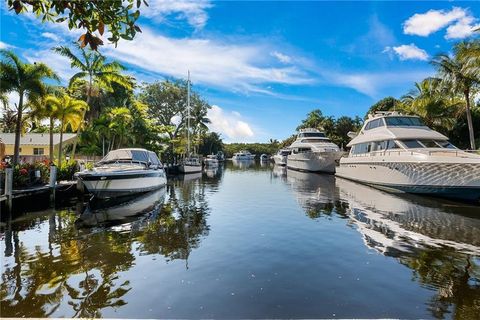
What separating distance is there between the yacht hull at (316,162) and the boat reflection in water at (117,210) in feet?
82.0

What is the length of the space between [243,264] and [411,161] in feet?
49.7

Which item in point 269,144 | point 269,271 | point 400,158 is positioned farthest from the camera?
point 269,144

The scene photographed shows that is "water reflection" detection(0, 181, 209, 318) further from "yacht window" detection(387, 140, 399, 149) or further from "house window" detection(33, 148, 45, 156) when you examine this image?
"house window" detection(33, 148, 45, 156)

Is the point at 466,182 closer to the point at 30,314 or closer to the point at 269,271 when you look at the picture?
the point at 269,271

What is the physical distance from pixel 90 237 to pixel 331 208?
35.9 feet

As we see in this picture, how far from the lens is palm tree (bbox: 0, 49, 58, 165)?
64.1 ft

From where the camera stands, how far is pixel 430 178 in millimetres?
18547

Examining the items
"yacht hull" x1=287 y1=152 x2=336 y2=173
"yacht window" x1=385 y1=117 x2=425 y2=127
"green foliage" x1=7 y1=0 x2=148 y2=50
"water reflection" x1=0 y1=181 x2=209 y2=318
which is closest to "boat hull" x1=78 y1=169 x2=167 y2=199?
"water reflection" x1=0 y1=181 x2=209 y2=318

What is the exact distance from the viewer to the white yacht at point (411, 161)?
55.8 ft

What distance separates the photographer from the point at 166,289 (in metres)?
6.61

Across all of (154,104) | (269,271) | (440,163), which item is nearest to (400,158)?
(440,163)

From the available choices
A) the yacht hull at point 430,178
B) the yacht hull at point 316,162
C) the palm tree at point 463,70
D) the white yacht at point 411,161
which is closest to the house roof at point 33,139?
the yacht hull at point 316,162

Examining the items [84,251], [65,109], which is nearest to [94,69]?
[65,109]

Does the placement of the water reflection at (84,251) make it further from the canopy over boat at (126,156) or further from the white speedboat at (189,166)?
the white speedboat at (189,166)
